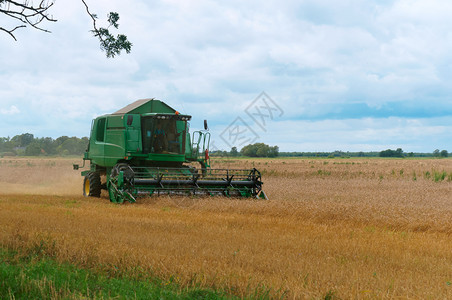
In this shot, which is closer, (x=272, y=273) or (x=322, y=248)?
(x=272, y=273)

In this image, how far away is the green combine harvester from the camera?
522 inches

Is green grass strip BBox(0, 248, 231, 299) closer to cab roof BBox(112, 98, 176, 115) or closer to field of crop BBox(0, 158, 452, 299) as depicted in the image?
field of crop BBox(0, 158, 452, 299)

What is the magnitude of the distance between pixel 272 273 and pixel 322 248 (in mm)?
1766

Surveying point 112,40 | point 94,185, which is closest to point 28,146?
point 94,185

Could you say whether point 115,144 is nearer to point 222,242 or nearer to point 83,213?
→ point 83,213

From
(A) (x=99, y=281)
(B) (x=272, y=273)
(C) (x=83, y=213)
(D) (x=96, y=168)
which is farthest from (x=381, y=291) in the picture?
(D) (x=96, y=168)

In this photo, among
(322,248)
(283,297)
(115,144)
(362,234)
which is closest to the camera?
(283,297)

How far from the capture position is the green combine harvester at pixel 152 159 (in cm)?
1327

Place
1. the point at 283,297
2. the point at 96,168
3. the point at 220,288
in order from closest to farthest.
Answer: the point at 283,297
the point at 220,288
the point at 96,168

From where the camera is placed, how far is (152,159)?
48.6ft

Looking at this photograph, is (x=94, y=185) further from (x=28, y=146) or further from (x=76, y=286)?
(x=28, y=146)

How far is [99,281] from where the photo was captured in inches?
196

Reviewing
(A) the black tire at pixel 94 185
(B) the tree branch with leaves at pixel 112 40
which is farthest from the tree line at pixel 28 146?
(B) the tree branch with leaves at pixel 112 40

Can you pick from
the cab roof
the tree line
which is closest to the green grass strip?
the cab roof
